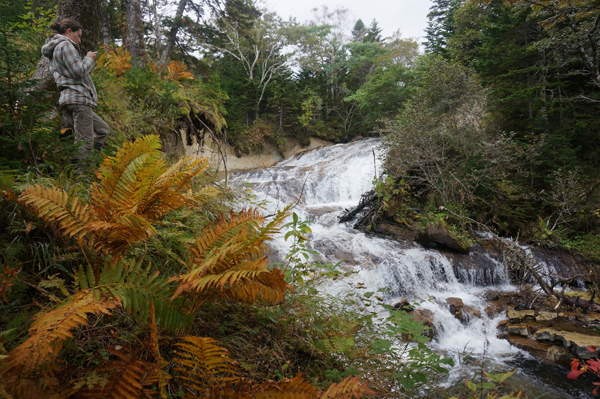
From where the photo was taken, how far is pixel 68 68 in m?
2.94

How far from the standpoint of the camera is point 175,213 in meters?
2.80

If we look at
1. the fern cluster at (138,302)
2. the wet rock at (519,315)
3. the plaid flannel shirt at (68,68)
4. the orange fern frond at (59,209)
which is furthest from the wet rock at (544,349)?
the plaid flannel shirt at (68,68)

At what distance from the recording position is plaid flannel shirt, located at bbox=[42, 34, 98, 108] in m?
2.92

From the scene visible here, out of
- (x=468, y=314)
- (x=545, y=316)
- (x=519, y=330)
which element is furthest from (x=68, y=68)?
(x=545, y=316)

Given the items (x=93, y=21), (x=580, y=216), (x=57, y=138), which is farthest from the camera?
(x=580, y=216)

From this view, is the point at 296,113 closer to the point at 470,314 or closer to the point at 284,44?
the point at 284,44

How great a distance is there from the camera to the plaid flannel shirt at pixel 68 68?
2.92 meters

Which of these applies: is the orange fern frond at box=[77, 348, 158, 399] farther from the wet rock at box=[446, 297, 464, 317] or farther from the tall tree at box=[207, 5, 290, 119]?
the tall tree at box=[207, 5, 290, 119]


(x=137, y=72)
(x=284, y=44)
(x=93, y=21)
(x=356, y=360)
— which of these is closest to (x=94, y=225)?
(x=356, y=360)

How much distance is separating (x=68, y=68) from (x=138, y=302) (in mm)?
3094

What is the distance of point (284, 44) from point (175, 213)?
22706 mm

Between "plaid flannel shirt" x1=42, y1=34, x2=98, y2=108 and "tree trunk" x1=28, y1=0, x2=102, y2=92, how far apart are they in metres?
0.51

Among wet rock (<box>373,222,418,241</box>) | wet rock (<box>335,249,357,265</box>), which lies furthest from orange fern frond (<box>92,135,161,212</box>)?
wet rock (<box>373,222,418,241</box>)

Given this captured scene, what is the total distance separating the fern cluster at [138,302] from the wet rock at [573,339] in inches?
189
